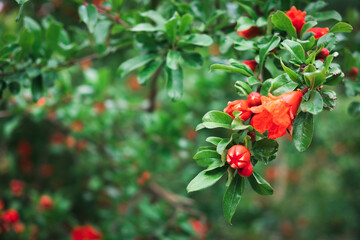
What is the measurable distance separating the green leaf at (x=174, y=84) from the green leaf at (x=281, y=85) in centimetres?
36

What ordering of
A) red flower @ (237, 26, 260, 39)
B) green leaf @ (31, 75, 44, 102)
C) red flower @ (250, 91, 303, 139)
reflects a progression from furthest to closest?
green leaf @ (31, 75, 44, 102) < red flower @ (237, 26, 260, 39) < red flower @ (250, 91, 303, 139)

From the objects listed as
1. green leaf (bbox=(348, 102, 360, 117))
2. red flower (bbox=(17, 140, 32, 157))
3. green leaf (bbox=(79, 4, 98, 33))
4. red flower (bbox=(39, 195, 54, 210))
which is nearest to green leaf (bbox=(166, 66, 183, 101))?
green leaf (bbox=(79, 4, 98, 33))

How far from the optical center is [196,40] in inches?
35.9

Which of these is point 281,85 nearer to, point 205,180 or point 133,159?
point 205,180

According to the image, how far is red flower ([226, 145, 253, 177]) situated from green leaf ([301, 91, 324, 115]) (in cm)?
15

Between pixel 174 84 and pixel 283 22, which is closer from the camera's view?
pixel 283 22

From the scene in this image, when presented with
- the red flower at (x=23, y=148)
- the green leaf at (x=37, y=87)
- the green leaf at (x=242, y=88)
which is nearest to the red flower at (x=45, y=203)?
the red flower at (x=23, y=148)

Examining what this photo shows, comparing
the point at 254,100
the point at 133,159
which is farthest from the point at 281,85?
the point at 133,159

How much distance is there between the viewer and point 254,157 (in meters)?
0.67

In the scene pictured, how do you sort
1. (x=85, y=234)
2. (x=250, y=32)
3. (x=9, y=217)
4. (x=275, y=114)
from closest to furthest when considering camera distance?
(x=275, y=114) → (x=250, y=32) → (x=9, y=217) → (x=85, y=234)

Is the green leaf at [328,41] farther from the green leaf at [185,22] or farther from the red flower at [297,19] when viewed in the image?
the green leaf at [185,22]

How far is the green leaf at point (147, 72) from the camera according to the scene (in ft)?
3.11

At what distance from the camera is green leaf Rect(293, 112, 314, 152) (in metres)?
0.63

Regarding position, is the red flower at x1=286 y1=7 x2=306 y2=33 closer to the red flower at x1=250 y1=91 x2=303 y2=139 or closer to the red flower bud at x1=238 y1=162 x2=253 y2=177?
the red flower at x1=250 y1=91 x2=303 y2=139
